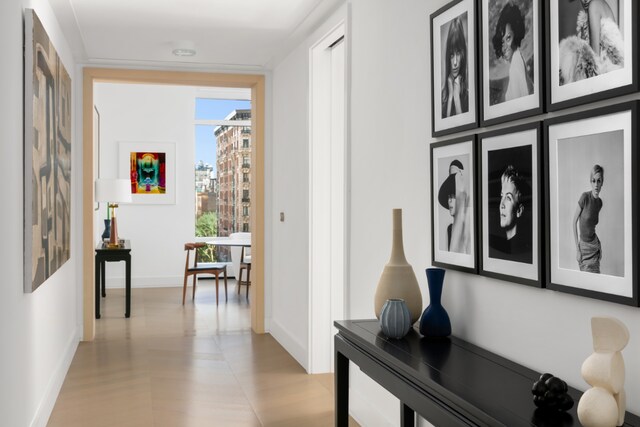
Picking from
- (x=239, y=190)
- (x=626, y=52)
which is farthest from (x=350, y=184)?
(x=239, y=190)

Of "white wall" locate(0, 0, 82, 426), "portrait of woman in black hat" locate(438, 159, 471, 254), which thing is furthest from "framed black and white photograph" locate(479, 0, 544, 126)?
"white wall" locate(0, 0, 82, 426)

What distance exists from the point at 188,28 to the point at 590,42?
12.0 ft

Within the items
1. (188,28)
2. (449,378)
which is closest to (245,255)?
(188,28)

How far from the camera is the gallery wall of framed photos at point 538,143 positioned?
68.2 inches

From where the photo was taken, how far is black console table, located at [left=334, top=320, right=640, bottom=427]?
5.61ft

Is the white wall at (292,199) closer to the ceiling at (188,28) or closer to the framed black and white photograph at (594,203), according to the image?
the ceiling at (188,28)

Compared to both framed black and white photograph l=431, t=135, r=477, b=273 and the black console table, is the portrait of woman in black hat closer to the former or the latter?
framed black and white photograph l=431, t=135, r=477, b=273

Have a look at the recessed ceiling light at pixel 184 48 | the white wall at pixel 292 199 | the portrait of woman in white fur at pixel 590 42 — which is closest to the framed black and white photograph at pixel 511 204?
the portrait of woman in white fur at pixel 590 42

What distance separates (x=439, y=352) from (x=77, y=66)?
4.78 metres

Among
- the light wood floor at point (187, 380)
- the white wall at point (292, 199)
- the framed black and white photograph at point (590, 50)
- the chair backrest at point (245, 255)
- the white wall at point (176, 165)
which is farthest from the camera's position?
the white wall at point (176, 165)

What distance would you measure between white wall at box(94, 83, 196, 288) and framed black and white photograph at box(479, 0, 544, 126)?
768 cm

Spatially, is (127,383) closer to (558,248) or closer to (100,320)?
(100,320)

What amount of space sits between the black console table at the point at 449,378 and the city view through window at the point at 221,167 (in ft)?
24.1

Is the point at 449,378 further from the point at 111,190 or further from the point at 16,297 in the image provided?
the point at 111,190
